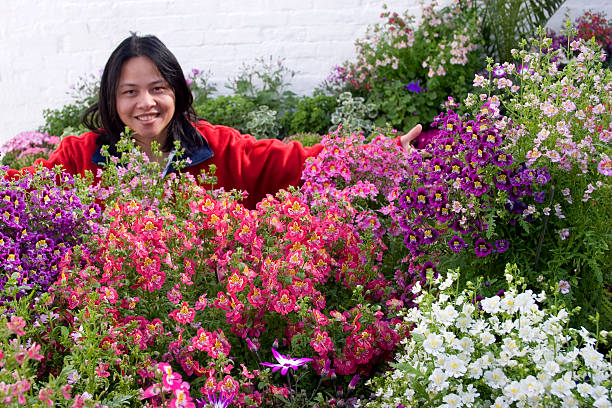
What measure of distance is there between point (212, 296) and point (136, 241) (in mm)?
233

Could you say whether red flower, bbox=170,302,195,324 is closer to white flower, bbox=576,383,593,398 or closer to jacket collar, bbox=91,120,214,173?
white flower, bbox=576,383,593,398

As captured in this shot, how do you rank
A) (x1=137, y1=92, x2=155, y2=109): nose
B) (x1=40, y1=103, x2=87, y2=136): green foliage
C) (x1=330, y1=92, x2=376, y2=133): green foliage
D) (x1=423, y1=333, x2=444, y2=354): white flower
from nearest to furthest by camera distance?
(x1=423, y1=333, x2=444, y2=354): white flower → (x1=137, y1=92, x2=155, y2=109): nose → (x1=330, y1=92, x2=376, y2=133): green foliage → (x1=40, y1=103, x2=87, y2=136): green foliage

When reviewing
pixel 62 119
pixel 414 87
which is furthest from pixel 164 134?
pixel 62 119

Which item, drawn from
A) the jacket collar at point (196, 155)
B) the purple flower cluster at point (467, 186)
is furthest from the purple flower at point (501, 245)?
the jacket collar at point (196, 155)

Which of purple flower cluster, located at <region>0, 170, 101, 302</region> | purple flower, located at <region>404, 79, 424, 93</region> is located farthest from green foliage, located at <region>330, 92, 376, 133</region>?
purple flower cluster, located at <region>0, 170, 101, 302</region>

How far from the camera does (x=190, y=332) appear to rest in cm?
144

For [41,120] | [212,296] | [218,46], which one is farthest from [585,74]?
[41,120]

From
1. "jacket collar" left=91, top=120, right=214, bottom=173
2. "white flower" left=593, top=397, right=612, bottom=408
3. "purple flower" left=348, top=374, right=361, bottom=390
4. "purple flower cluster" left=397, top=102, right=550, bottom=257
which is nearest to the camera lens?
"white flower" left=593, top=397, right=612, bottom=408

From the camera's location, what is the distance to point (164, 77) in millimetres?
2561

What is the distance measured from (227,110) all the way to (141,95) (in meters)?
2.11

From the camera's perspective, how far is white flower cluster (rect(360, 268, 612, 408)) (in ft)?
3.60

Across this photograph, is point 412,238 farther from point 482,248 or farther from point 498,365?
point 498,365

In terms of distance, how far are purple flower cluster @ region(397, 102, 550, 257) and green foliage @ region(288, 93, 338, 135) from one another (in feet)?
9.79

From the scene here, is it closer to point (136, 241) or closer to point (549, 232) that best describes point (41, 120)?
point (136, 241)
